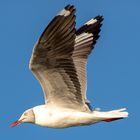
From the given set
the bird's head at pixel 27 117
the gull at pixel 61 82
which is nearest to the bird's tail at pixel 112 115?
the gull at pixel 61 82

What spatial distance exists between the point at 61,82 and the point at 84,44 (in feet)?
5.63

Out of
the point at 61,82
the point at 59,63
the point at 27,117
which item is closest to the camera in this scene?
the point at 59,63

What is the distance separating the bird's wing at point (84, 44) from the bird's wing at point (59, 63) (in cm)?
31

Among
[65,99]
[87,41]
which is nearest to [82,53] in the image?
[87,41]

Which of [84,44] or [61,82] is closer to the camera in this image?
[61,82]

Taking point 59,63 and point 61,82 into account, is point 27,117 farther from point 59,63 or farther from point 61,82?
point 59,63

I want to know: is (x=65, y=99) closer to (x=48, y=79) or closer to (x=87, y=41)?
(x=48, y=79)

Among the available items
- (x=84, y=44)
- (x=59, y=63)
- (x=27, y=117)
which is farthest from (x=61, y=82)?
(x=84, y=44)

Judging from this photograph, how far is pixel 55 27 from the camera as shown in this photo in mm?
9469

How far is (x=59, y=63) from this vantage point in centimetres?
985

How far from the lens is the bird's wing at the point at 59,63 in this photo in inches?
373

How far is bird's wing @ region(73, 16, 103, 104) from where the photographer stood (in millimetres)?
10734

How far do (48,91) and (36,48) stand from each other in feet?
2.57

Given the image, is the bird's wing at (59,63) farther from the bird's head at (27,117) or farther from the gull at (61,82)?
the bird's head at (27,117)
